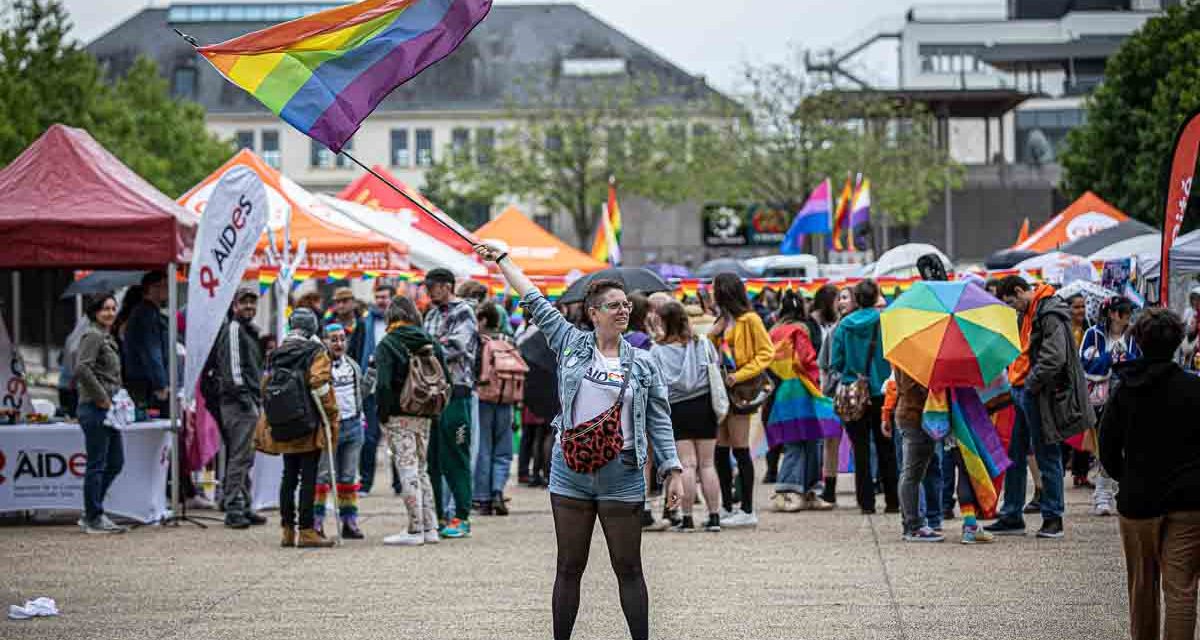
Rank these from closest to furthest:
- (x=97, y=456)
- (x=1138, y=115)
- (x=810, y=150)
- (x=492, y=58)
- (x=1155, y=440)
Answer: (x=1155, y=440), (x=97, y=456), (x=1138, y=115), (x=810, y=150), (x=492, y=58)

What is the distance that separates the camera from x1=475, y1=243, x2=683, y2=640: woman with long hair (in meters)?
7.44

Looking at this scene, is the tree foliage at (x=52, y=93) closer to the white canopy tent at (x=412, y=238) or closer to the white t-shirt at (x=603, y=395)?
the white canopy tent at (x=412, y=238)

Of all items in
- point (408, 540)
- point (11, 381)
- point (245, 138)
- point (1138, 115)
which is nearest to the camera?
point (408, 540)

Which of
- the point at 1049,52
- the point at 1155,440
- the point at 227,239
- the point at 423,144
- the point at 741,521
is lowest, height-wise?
the point at 741,521

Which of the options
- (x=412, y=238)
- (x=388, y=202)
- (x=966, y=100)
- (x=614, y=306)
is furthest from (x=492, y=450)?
(x=966, y=100)

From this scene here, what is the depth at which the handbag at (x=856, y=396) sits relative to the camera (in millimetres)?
14250

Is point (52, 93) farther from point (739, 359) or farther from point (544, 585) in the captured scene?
point (544, 585)

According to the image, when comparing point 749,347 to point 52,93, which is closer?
point 749,347

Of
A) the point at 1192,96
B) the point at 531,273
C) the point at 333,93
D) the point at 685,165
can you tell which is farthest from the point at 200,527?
the point at 685,165

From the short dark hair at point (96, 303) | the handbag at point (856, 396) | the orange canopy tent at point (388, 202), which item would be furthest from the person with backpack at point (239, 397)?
the orange canopy tent at point (388, 202)

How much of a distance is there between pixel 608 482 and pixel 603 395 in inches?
14.6

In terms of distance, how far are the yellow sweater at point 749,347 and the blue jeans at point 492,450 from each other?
7.86ft

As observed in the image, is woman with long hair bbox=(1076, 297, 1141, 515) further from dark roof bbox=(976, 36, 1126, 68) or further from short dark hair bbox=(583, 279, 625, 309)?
dark roof bbox=(976, 36, 1126, 68)

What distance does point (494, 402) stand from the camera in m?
14.7
